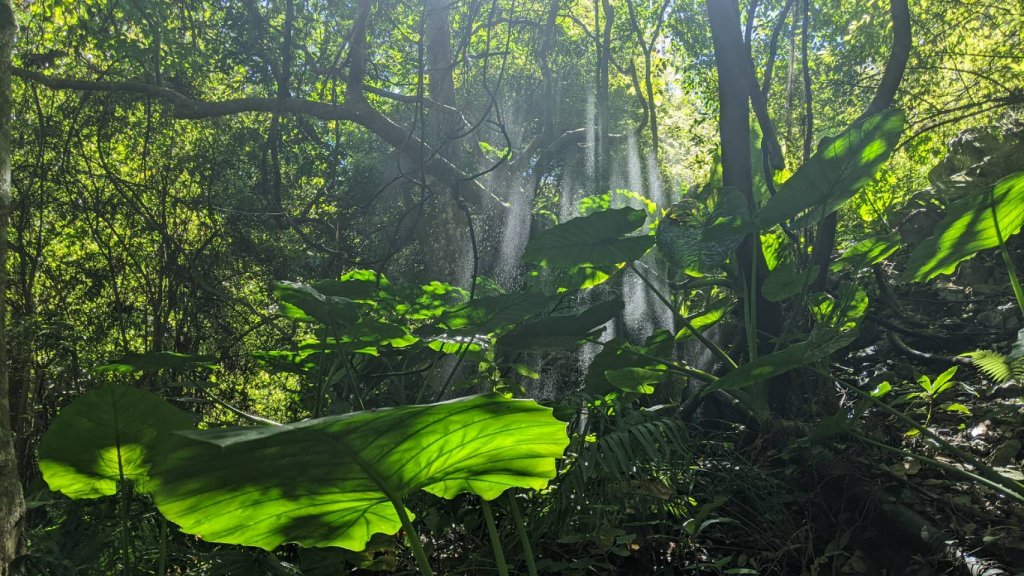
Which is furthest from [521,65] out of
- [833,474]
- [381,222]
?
[833,474]

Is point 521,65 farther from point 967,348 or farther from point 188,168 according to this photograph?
point 967,348

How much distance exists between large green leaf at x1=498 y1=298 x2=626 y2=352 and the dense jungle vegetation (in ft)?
0.04

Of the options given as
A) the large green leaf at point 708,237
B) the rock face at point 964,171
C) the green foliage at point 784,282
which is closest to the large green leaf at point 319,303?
the large green leaf at point 708,237

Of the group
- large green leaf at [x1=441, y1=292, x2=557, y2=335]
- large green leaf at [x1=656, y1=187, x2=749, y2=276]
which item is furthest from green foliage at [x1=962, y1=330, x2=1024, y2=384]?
large green leaf at [x1=441, y1=292, x2=557, y2=335]

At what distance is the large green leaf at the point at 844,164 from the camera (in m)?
1.71

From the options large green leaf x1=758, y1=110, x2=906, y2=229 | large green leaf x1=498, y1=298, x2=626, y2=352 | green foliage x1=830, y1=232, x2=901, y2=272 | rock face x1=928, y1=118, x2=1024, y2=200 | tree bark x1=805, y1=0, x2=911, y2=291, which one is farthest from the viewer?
rock face x1=928, y1=118, x2=1024, y2=200

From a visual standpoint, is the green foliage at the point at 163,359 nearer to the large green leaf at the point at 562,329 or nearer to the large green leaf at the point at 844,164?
the large green leaf at the point at 562,329

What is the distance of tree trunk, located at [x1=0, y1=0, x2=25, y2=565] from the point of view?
117 centimetres

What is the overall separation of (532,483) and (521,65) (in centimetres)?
684

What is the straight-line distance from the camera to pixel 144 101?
5.43 m

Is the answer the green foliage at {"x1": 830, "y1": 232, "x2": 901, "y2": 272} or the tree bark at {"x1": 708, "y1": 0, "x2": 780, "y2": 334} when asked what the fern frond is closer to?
the green foliage at {"x1": 830, "y1": 232, "x2": 901, "y2": 272}

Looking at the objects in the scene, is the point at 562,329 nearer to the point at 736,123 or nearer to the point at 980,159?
the point at 736,123

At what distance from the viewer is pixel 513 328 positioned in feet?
6.62

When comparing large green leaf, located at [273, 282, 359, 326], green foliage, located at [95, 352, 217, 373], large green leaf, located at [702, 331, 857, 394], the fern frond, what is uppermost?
large green leaf, located at [273, 282, 359, 326]
